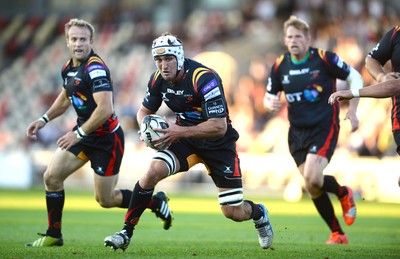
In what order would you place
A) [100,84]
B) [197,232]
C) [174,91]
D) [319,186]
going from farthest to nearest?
[197,232]
[319,186]
[100,84]
[174,91]

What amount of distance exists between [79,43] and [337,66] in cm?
348

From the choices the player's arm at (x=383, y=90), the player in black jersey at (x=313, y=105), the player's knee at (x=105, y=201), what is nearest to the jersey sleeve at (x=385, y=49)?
the player's arm at (x=383, y=90)

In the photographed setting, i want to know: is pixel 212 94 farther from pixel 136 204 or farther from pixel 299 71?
pixel 299 71

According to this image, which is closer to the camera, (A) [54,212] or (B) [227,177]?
(B) [227,177]

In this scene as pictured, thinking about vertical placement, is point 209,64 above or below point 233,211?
above

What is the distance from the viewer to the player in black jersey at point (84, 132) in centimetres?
1007

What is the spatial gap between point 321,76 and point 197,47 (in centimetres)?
1816

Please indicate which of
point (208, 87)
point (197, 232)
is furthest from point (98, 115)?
point (197, 232)

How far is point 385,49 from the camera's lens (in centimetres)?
990

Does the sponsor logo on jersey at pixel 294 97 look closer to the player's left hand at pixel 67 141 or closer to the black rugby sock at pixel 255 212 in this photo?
the black rugby sock at pixel 255 212

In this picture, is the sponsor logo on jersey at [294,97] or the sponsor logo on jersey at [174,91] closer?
the sponsor logo on jersey at [174,91]

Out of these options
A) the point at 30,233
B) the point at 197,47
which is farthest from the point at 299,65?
the point at 197,47

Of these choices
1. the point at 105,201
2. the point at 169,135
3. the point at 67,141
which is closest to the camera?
the point at 169,135

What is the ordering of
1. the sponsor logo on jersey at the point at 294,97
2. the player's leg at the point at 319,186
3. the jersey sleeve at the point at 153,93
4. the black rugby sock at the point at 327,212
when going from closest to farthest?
the jersey sleeve at the point at 153,93 → the player's leg at the point at 319,186 → the black rugby sock at the point at 327,212 → the sponsor logo on jersey at the point at 294,97
